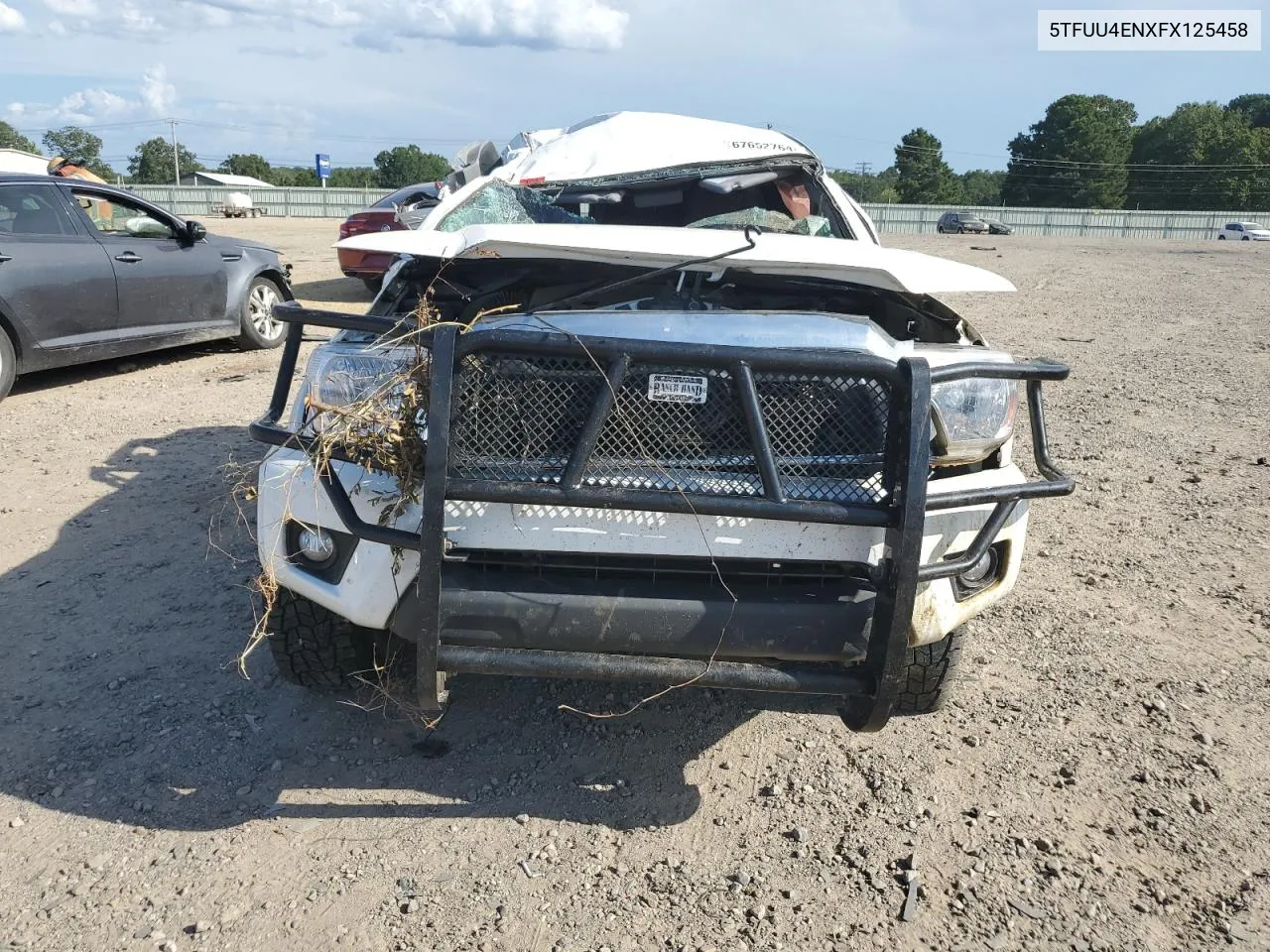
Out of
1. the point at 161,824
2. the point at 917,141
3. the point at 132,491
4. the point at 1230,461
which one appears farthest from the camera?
the point at 917,141

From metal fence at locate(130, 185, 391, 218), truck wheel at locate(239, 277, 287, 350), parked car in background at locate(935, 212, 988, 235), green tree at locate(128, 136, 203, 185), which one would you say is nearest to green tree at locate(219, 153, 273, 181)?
green tree at locate(128, 136, 203, 185)

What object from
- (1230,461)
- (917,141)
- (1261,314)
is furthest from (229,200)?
(917,141)

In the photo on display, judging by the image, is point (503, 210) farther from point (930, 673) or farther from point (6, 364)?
point (6, 364)

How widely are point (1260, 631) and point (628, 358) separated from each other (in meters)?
3.00

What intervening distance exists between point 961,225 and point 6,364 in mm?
45354

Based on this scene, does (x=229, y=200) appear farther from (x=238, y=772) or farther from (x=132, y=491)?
(x=238, y=772)

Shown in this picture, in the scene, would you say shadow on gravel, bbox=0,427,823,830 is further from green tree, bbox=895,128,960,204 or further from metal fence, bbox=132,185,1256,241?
green tree, bbox=895,128,960,204

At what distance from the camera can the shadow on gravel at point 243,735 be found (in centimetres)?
282

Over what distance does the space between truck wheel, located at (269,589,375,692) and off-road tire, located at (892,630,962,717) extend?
1.67m

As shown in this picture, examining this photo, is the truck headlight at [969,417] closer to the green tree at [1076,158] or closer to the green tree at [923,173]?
the green tree at [923,173]

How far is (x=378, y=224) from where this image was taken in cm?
1359

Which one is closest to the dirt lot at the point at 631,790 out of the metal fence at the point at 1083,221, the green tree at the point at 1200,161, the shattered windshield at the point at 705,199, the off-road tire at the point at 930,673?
the off-road tire at the point at 930,673

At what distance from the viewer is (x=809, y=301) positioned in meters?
3.36

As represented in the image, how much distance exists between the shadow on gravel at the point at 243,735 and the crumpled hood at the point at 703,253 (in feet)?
4.86
